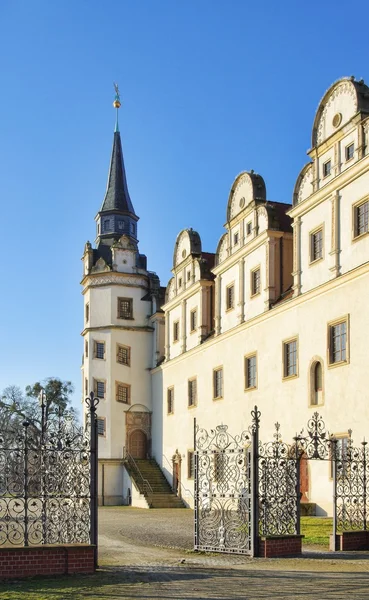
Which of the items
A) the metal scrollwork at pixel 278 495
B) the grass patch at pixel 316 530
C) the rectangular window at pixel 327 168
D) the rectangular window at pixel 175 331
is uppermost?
the rectangular window at pixel 327 168

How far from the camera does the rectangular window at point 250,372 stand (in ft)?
105

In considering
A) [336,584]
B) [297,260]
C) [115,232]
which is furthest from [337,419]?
[115,232]

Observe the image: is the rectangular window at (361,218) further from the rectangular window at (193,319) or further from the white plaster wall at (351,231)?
the rectangular window at (193,319)

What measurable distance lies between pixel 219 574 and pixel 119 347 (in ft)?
102

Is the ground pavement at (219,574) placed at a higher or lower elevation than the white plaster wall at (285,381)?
lower

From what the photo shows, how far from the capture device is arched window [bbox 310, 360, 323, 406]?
27.0m

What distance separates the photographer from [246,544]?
16.6 metres

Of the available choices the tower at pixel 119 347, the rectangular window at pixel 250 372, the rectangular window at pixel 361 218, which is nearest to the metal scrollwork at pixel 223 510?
the rectangular window at pixel 361 218

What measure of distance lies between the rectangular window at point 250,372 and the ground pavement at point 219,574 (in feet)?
40.9

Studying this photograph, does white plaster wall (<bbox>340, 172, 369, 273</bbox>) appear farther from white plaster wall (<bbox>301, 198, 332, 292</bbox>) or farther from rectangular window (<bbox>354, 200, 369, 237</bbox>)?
white plaster wall (<bbox>301, 198, 332, 292</bbox>)

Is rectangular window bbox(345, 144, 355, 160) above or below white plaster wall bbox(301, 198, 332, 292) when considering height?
above

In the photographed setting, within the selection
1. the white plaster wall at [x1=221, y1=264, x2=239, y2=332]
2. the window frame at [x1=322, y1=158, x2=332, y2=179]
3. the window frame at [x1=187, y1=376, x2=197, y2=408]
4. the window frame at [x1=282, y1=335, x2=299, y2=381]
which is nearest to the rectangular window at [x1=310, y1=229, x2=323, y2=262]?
the window frame at [x1=322, y1=158, x2=332, y2=179]

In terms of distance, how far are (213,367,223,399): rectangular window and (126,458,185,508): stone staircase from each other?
6.66 m

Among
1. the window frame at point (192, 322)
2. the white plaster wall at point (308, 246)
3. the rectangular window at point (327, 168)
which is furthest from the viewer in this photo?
the window frame at point (192, 322)
